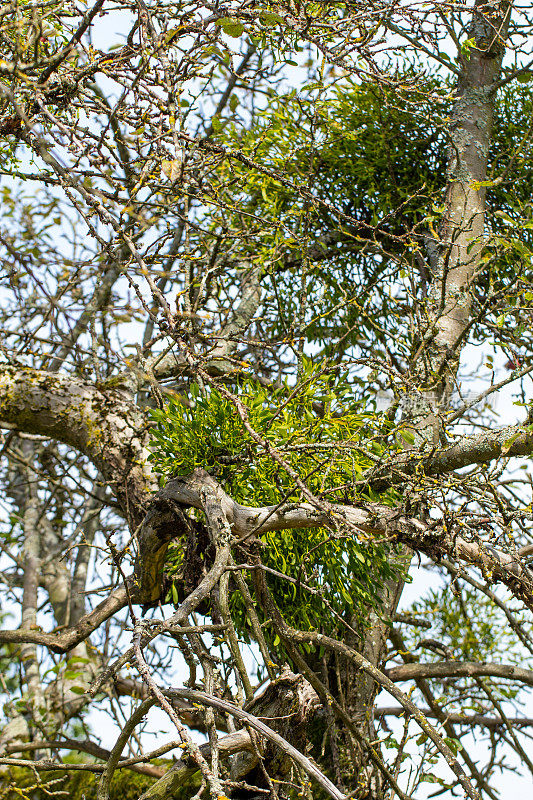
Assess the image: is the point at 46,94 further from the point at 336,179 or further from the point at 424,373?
the point at 336,179

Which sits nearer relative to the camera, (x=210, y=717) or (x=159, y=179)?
(x=210, y=717)

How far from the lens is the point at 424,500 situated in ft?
4.54

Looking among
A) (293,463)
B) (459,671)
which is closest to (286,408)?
(293,463)

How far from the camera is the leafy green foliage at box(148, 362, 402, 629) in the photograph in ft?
5.01

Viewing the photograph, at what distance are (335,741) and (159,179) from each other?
140 cm

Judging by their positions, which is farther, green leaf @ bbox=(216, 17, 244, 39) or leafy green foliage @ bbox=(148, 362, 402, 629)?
leafy green foliage @ bbox=(148, 362, 402, 629)

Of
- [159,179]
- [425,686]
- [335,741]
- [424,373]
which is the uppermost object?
[159,179]

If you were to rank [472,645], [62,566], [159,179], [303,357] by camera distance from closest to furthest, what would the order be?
[159,179]
[303,357]
[472,645]
[62,566]

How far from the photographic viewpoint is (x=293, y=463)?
1.55m

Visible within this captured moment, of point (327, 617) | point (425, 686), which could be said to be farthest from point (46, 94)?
point (425, 686)

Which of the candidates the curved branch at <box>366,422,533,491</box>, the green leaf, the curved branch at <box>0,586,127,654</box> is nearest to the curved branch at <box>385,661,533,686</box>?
the curved branch at <box>366,422,533,491</box>

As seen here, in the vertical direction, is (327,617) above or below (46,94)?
below

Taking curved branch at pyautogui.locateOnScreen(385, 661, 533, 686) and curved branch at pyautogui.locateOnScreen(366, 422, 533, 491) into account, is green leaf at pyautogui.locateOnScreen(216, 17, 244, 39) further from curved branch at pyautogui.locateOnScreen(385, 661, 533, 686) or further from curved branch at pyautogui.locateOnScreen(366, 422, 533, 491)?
curved branch at pyautogui.locateOnScreen(385, 661, 533, 686)

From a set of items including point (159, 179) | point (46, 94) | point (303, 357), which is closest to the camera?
point (46, 94)
